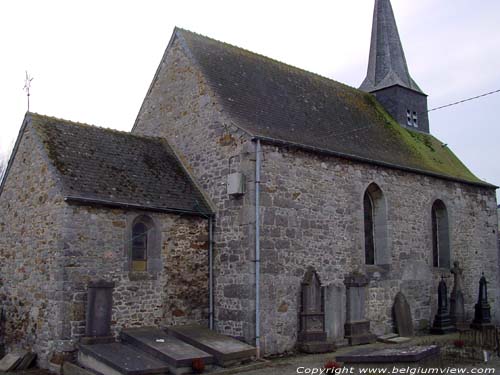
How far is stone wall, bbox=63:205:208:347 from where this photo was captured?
13.3 metres

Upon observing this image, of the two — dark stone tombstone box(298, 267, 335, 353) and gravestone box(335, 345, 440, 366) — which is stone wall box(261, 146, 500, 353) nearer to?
dark stone tombstone box(298, 267, 335, 353)

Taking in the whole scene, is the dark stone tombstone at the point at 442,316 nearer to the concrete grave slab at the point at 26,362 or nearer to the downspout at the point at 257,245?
the downspout at the point at 257,245

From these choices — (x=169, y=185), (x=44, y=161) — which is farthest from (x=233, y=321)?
(x=44, y=161)

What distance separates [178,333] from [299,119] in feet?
25.2

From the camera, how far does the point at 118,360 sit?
39.3 ft

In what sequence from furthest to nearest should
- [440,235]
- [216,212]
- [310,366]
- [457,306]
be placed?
1. [440,235]
2. [457,306]
3. [216,212]
4. [310,366]

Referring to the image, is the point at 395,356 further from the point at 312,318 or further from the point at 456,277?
the point at 456,277

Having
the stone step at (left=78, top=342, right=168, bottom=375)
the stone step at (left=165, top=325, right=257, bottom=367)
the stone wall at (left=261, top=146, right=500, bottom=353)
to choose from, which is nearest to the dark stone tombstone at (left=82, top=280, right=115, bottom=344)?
the stone step at (left=78, top=342, right=168, bottom=375)

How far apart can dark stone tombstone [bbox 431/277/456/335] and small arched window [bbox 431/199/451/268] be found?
1.01 meters

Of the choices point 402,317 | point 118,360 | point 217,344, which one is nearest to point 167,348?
point 118,360

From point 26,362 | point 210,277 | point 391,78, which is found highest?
point 391,78

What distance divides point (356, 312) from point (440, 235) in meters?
6.27

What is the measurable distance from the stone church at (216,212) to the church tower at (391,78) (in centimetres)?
407

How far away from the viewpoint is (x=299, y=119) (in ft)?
59.6
